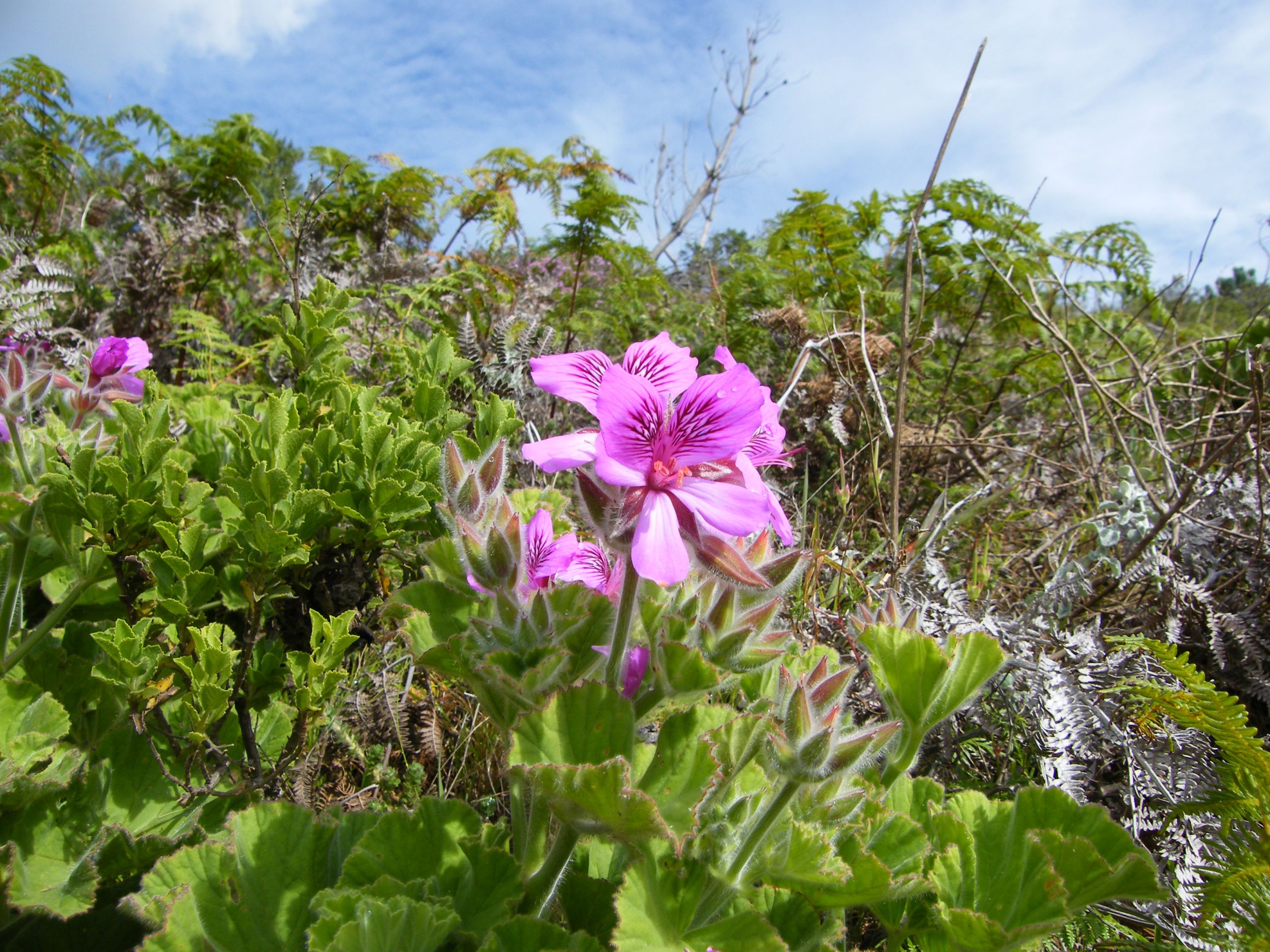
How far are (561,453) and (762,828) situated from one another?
2.19 ft

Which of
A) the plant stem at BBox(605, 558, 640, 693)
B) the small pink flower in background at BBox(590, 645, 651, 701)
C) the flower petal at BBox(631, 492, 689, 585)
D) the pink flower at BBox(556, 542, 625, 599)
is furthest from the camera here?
the pink flower at BBox(556, 542, 625, 599)

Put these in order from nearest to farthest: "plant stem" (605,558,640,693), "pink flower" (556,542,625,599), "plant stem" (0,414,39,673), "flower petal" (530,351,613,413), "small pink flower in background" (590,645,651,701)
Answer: "plant stem" (605,558,640,693) < "flower petal" (530,351,613,413) < "small pink flower in background" (590,645,651,701) < "pink flower" (556,542,625,599) < "plant stem" (0,414,39,673)

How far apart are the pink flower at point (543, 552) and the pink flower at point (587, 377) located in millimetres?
228

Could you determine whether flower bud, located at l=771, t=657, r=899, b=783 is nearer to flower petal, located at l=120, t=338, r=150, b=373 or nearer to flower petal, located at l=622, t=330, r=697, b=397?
flower petal, located at l=622, t=330, r=697, b=397

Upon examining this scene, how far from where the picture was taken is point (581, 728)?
115 cm

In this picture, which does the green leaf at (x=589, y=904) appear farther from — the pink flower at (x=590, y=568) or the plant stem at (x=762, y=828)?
the pink flower at (x=590, y=568)

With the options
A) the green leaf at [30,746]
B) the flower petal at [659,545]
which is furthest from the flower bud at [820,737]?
the green leaf at [30,746]

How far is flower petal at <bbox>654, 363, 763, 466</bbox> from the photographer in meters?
1.12

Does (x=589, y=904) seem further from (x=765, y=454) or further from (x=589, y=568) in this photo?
(x=765, y=454)

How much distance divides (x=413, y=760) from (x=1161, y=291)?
14.3ft

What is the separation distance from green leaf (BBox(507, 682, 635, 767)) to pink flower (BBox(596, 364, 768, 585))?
10.0 inches

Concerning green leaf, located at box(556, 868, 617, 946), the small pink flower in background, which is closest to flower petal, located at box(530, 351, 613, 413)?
the small pink flower in background

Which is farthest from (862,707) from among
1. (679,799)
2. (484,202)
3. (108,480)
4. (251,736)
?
(484,202)

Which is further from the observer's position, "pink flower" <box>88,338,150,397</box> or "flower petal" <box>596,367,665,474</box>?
"pink flower" <box>88,338,150,397</box>
